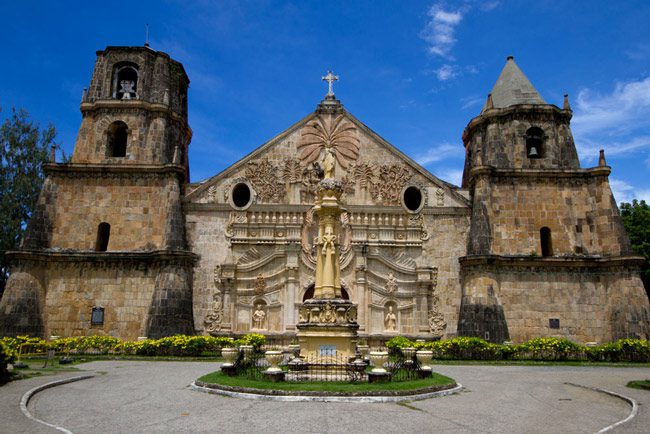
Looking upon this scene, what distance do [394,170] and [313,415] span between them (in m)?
16.9

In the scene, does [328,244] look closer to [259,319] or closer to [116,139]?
[259,319]

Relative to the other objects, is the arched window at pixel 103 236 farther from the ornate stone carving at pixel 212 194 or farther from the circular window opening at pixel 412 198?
the circular window opening at pixel 412 198

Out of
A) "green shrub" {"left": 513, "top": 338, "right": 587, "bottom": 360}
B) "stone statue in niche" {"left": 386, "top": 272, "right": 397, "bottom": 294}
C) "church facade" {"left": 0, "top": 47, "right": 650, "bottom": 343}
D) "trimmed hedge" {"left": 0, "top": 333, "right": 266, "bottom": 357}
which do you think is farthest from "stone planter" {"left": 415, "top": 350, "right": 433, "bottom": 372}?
"stone statue in niche" {"left": 386, "top": 272, "right": 397, "bottom": 294}

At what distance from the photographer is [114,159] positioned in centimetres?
2416

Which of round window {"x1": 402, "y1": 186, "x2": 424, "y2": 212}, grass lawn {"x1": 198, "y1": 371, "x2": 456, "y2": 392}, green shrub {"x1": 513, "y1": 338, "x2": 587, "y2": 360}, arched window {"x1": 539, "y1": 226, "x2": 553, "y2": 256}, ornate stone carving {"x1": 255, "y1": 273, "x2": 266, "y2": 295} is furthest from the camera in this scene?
round window {"x1": 402, "y1": 186, "x2": 424, "y2": 212}

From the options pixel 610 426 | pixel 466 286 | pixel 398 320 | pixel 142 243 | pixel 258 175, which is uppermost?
pixel 258 175

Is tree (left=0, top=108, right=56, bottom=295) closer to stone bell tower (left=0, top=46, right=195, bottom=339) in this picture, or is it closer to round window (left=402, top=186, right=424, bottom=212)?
stone bell tower (left=0, top=46, right=195, bottom=339)

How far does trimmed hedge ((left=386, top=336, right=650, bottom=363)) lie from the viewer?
1973cm

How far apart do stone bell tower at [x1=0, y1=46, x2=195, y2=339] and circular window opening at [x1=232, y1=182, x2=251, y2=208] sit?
8.18ft

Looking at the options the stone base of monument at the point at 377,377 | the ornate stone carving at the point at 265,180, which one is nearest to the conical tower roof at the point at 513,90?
Answer: the ornate stone carving at the point at 265,180

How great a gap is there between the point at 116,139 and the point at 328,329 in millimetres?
17487

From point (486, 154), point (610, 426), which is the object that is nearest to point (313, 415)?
point (610, 426)

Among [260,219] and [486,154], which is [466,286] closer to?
[486,154]

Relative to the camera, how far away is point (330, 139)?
24.5 m
